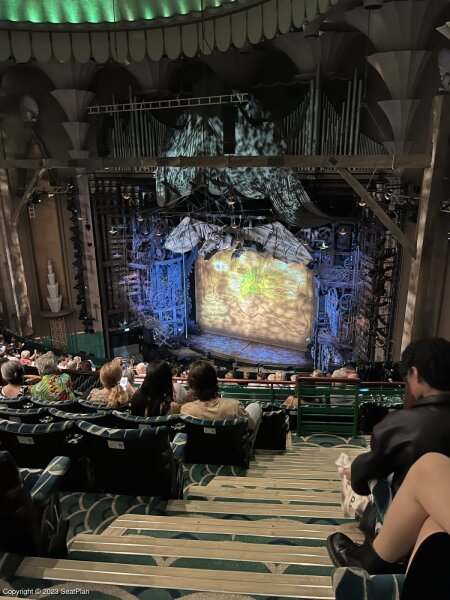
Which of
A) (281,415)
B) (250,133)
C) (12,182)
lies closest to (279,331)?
(250,133)

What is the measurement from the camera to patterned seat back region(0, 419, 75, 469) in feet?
9.52

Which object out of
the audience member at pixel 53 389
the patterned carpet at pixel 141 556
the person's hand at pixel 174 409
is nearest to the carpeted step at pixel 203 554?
the patterned carpet at pixel 141 556

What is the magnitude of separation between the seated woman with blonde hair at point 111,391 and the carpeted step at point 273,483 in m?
0.96

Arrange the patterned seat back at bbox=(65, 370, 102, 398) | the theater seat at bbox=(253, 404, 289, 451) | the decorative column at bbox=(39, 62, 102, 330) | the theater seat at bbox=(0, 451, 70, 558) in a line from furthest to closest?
the decorative column at bbox=(39, 62, 102, 330) < the patterned seat back at bbox=(65, 370, 102, 398) < the theater seat at bbox=(253, 404, 289, 451) < the theater seat at bbox=(0, 451, 70, 558)

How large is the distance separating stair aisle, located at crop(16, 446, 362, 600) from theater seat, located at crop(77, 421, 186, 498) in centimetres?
19

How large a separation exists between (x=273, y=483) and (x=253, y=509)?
2.28ft

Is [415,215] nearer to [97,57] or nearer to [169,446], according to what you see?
[97,57]

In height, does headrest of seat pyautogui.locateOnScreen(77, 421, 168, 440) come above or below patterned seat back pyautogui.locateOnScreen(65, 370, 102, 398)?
above

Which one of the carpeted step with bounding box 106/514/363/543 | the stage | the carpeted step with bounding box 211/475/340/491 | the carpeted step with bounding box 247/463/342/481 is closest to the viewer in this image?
the carpeted step with bounding box 106/514/363/543

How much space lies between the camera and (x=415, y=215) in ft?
28.5

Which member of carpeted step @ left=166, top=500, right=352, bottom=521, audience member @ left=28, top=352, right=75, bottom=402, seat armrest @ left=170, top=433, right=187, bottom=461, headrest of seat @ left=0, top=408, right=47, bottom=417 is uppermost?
headrest of seat @ left=0, top=408, right=47, bottom=417

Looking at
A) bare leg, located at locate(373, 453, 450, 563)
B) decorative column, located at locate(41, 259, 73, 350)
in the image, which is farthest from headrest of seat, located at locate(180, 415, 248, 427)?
decorative column, located at locate(41, 259, 73, 350)

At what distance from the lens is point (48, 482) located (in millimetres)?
2223

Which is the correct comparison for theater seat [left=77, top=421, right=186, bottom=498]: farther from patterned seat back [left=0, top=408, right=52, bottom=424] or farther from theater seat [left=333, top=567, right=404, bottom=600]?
theater seat [left=333, top=567, right=404, bottom=600]
